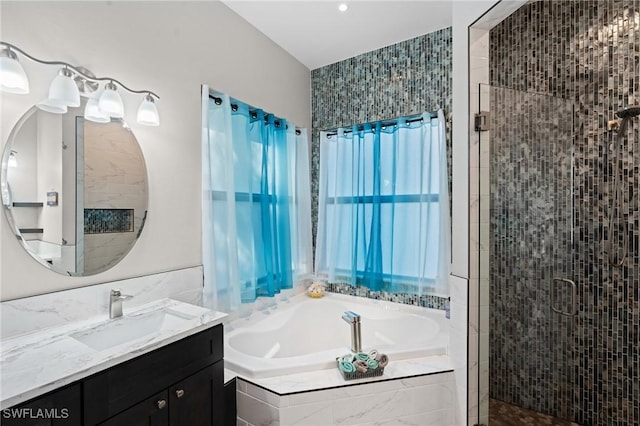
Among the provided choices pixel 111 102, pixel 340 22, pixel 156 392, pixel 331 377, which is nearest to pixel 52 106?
pixel 111 102

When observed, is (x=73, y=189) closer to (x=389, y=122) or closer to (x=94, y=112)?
(x=94, y=112)

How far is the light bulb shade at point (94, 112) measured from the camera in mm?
1580

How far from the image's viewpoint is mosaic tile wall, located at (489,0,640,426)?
1.82m

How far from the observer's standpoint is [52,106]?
144 cm

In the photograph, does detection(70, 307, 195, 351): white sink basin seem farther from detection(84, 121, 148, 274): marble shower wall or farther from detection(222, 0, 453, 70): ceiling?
detection(222, 0, 453, 70): ceiling

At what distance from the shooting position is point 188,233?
207cm

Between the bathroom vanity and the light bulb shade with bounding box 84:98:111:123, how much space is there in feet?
3.14

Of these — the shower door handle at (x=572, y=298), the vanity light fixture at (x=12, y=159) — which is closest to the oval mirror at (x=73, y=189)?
the vanity light fixture at (x=12, y=159)

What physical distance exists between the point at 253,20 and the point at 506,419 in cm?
316

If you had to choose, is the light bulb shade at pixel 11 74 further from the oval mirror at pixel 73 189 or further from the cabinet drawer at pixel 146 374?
the cabinet drawer at pixel 146 374

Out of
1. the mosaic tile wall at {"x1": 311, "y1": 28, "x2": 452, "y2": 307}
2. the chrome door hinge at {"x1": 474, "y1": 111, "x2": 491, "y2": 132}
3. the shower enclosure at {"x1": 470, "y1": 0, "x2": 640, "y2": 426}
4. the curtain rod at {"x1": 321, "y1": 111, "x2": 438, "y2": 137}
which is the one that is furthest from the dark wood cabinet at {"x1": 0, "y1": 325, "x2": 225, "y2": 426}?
the curtain rod at {"x1": 321, "y1": 111, "x2": 438, "y2": 137}

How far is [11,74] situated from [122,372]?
1.19 m

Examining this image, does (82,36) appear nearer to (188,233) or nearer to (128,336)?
(188,233)

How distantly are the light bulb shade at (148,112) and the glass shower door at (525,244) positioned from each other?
174 cm
